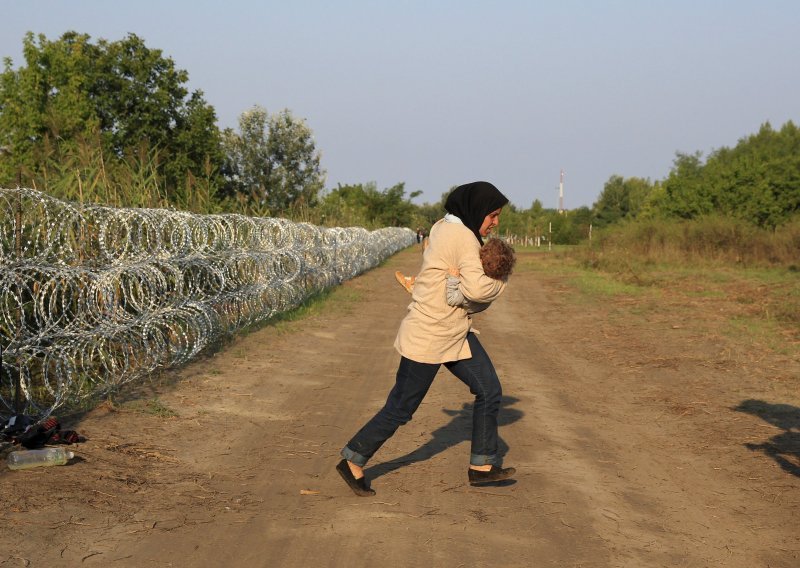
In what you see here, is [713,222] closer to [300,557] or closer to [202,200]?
[202,200]

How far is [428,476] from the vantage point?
20.2 feet

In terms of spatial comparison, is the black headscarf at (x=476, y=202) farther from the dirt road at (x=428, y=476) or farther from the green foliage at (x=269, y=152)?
the green foliage at (x=269, y=152)

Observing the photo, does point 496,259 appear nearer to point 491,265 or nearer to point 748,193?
point 491,265

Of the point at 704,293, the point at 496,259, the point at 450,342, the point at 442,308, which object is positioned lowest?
the point at 704,293

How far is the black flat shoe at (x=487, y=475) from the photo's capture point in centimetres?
580

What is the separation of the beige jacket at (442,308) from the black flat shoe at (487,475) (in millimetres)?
756

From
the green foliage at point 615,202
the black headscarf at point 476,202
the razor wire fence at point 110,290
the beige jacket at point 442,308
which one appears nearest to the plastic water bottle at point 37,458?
the razor wire fence at point 110,290

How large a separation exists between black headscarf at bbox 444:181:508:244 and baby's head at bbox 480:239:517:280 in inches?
7.9

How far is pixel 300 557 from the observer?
4531 mm

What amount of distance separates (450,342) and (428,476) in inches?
42.2

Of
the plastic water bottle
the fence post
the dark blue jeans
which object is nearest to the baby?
the dark blue jeans

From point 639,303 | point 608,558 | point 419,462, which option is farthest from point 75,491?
point 639,303

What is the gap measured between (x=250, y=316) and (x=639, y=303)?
992 cm

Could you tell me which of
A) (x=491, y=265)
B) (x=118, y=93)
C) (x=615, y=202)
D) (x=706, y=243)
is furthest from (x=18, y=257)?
(x=615, y=202)
